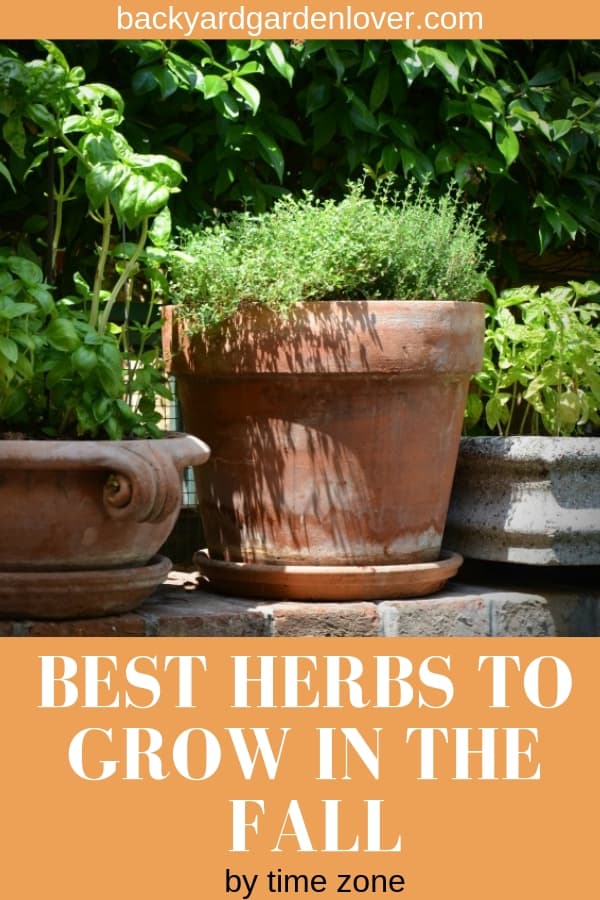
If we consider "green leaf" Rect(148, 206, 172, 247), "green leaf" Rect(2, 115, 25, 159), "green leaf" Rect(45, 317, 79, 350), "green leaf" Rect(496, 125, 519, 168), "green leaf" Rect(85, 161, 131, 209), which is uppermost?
"green leaf" Rect(496, 125, 519, 168)

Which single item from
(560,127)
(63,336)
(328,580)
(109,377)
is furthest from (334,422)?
(560,127)

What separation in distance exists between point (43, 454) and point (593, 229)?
197cm

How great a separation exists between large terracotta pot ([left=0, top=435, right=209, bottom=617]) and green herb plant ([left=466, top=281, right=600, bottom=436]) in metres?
1.07

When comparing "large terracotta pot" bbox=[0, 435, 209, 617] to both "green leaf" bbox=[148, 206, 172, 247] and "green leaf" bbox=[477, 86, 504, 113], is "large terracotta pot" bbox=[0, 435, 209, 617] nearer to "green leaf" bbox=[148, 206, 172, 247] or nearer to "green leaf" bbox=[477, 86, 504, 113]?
"green leaf" bbox=[148, 206, 172, 247]

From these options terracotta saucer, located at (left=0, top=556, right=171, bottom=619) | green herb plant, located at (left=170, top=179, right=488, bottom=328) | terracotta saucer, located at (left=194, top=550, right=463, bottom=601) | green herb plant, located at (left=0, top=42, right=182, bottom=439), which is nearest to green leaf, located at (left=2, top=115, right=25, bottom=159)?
green herb plant, located at (left=0, top=42, right=182, bottom=439)

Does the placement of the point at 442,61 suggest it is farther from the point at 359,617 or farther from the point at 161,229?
the point at 359,617

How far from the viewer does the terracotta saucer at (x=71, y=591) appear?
264 cm

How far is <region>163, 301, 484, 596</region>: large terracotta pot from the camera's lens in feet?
9.55

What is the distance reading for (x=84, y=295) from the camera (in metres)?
3.07

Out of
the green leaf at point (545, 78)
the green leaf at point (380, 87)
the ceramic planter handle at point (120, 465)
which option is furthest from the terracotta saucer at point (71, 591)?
the green leaf at point (545, 78)

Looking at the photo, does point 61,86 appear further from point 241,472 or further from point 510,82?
point 510,82

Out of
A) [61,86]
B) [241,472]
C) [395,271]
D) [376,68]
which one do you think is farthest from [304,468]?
[376,68]

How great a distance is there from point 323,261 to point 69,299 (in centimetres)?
63

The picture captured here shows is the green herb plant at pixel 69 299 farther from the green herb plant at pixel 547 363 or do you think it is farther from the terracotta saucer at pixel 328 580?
the green herb plant at pixel 547 363
